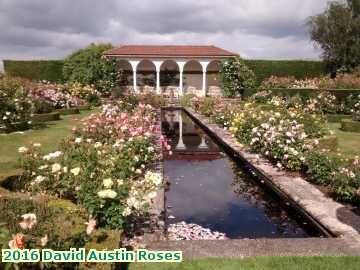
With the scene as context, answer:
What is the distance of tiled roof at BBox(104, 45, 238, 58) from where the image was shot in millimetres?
30047

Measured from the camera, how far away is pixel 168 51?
3145cm

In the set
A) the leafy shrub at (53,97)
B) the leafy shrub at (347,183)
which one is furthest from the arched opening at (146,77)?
the leafy shrub at (347,183)

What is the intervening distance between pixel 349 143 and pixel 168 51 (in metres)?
21.4

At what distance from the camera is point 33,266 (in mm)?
3080

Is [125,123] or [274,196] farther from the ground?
[125,123]

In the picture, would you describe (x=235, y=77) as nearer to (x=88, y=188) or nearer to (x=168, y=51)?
(x=168, y=51)

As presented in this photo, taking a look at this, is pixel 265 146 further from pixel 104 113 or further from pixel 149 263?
pixel 149 263

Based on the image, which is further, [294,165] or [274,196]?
[294,165]

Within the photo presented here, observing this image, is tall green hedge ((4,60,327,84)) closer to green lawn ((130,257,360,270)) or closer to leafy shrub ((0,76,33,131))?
leafy shrub ((0,76,33,131))

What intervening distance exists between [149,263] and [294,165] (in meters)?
5.01

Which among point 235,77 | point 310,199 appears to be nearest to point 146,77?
point 235,77

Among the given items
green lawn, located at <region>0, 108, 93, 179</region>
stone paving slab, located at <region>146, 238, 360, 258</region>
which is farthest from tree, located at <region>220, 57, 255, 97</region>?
stone paving slab, located at <region>146, 238, 360, 258</region>

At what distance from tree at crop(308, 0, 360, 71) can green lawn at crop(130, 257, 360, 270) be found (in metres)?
30.0

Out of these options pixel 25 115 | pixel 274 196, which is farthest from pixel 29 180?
pixel 25 115
